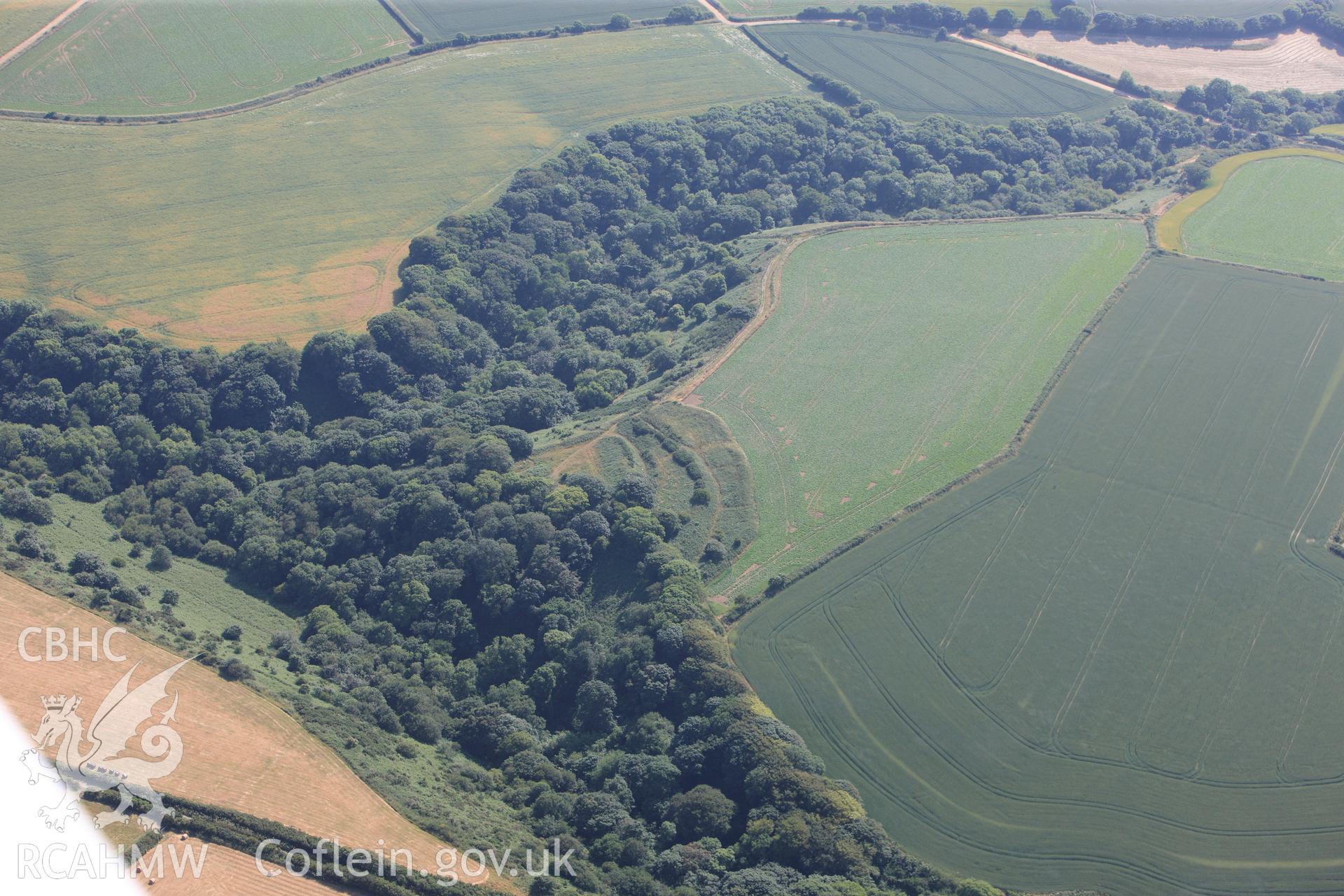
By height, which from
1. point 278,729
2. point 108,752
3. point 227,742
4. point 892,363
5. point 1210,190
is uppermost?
point 1210,190

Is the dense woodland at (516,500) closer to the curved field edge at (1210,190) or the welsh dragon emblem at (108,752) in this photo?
the welsh dragon emblem at (108,752)

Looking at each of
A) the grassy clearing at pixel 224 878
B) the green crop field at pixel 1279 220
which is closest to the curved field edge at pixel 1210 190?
the green crop field at pixel 1279 220

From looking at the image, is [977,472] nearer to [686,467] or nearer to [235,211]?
[686,467]

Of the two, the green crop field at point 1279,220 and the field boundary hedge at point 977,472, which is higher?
the green crop field at point 1279,220

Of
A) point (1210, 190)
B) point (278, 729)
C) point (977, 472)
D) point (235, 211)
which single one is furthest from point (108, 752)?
point (1210, 190)

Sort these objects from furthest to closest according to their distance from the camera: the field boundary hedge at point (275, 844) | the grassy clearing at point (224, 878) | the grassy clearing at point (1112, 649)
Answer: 1. the grassy clearing at point (1112, 649)
2. the field boundary hedge at point (275, 844)
3. the grassy clearing at point (224, 878)

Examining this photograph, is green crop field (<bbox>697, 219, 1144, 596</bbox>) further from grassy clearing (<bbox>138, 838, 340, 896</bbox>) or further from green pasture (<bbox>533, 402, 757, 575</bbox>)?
grassy clearing (<bbox>138, 838, 340, 896</bbox>)

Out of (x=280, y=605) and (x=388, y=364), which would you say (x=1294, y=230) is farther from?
(x=280, y=605)
